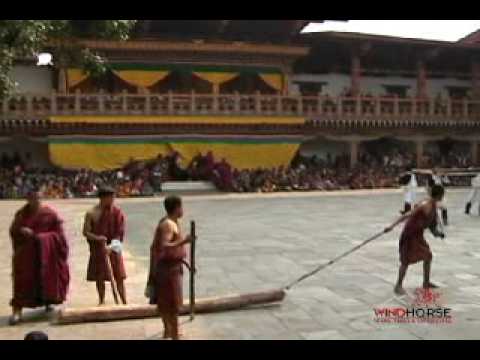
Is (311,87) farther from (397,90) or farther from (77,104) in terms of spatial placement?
(77,104)

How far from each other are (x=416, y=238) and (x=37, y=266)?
4459 millimetres

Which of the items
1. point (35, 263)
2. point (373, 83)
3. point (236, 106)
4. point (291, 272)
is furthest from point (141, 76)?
point (35, 263)

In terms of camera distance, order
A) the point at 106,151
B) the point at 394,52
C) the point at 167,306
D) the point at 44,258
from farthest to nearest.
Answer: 1. the point at 394,52
2. the point at 106,151
3. the point at 44,258
4. the point at 167,306

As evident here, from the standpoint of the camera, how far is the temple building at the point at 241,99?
2389 cm

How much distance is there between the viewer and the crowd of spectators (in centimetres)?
2191

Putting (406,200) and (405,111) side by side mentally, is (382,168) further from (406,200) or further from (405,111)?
(406,200)

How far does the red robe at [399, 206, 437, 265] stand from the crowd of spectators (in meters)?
15.7

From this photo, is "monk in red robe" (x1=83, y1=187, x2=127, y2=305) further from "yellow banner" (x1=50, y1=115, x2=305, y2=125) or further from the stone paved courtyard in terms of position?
"yellow banner" (x1=50, y1=115, x2=305, y2=125)

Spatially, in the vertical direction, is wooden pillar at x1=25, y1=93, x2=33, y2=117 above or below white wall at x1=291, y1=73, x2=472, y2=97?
below

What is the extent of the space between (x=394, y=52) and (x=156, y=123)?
40.7ft

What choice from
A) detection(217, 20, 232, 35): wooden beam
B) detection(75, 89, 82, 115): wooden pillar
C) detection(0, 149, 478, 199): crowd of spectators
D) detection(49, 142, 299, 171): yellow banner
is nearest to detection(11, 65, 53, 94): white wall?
detection(75, 89, 82, 115): wooden pillar

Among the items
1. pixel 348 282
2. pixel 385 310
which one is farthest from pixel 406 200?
pixel 385 310

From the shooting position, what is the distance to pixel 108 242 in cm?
694

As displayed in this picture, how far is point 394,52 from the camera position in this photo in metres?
29.2
